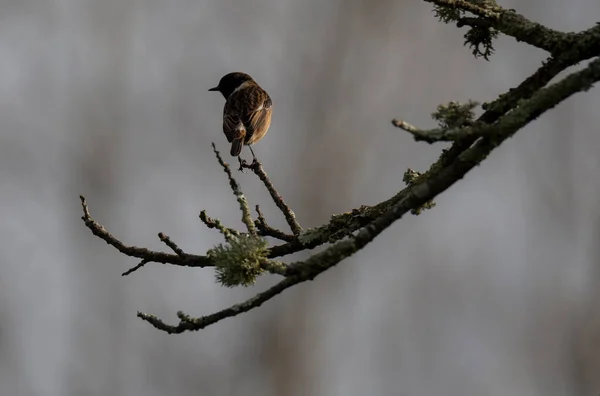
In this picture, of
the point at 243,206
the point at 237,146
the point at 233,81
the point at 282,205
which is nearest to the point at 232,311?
the point at 243,206

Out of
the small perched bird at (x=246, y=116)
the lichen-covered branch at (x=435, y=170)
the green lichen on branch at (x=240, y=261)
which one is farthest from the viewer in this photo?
the small perched bird at (x=246, y=116)

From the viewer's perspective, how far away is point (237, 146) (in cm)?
592

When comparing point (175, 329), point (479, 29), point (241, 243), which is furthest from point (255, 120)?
point (175, 329)

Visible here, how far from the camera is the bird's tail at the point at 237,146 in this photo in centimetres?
576

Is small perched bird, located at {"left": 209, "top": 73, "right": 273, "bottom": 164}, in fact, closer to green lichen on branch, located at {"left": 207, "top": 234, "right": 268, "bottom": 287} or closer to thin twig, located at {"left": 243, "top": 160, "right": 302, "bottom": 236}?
thin twig, located at {"left": 243, "top": 160, "right": 302, "bottom": 236}

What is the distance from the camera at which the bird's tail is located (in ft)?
18.9

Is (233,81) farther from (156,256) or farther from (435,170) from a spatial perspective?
(435,170)

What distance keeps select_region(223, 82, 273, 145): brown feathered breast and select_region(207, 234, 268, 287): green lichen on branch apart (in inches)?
145

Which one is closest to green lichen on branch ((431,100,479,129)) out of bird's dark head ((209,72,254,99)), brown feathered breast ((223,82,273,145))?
brown feathered breast ((223,82,273,145))

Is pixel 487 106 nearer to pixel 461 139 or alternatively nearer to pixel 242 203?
A: pixel 461 139

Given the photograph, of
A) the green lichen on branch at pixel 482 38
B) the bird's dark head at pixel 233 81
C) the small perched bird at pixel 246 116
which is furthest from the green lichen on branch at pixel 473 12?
the bird's dark head at pixel 233 81

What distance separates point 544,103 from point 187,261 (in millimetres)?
1271

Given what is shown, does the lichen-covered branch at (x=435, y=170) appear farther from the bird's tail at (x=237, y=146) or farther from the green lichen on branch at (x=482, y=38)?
the bird's tail at (x=237, y=146)

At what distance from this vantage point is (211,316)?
199 centimetres
